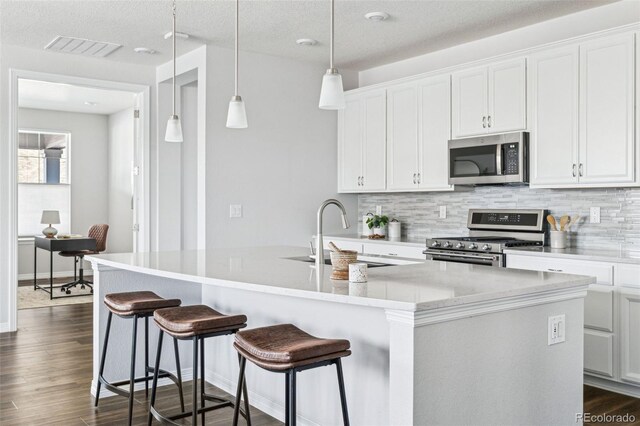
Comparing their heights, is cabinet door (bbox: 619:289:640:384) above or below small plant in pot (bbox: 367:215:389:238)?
below

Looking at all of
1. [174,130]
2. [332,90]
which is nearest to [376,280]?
[332,90]

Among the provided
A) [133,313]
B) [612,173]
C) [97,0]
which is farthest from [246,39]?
[612,173]

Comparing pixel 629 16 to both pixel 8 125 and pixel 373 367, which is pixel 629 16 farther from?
pixel 8 125

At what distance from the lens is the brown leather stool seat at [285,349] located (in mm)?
2082

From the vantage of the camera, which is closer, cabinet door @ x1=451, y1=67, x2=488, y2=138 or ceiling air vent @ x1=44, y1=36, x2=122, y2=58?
cabinet door @ x1=451, y1=67, x2=488, y2=138

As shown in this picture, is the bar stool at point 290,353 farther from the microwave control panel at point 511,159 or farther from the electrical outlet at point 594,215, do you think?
the electrical outlet at point 594,215

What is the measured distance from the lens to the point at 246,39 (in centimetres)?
494

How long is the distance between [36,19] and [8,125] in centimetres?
125

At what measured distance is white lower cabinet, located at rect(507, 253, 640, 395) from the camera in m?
3.51

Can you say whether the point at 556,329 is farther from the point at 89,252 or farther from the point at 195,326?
the point at 89,252

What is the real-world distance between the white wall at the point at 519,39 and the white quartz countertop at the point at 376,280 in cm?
246

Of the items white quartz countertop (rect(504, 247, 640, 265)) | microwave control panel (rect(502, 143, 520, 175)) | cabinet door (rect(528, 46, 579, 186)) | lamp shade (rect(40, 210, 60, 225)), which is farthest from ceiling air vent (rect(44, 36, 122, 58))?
white quartz countertop (rect(504, 247, 640, 265))

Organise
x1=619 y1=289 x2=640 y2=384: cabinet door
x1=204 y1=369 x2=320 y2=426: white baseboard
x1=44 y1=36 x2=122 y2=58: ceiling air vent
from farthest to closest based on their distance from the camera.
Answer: x1=44 y1=36 x2=122 y2=58: ceiling air vent
x1=619 y1=289 x2=640 y2=384: cabinet door
x1=204 y1=369 x2=320 y2=426: white baseboard

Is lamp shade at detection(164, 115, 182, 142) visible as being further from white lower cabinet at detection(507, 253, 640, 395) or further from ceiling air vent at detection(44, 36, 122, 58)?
white lower cabinet at detection(507, 253, 640, 395)
